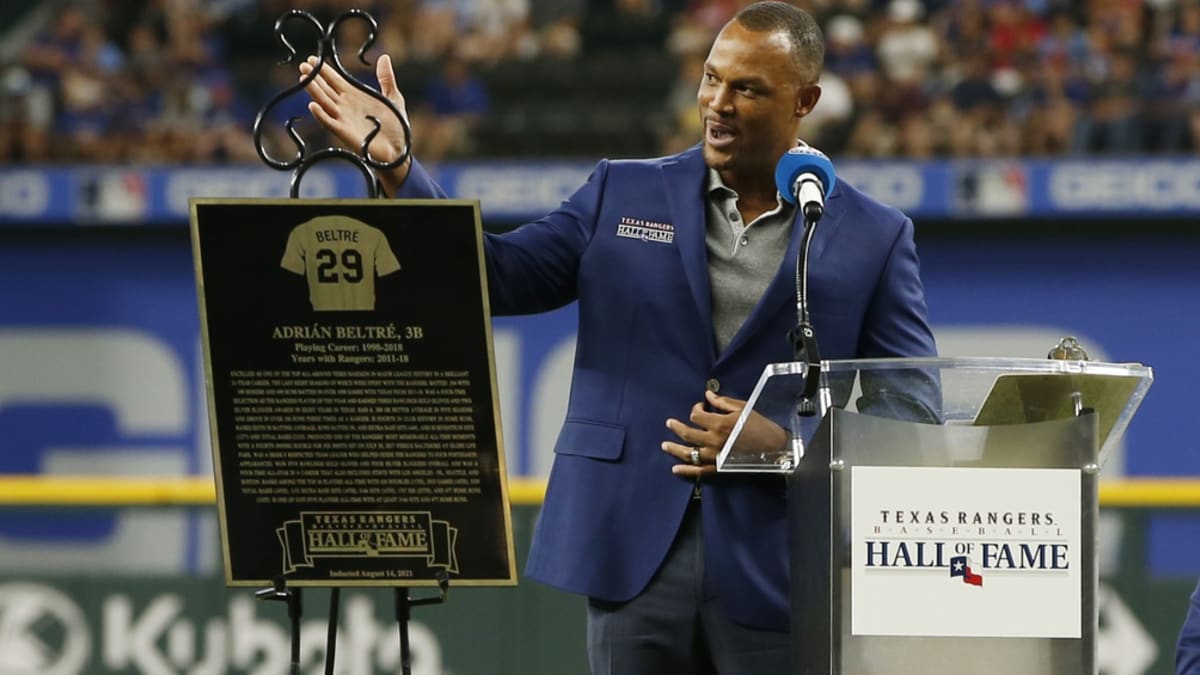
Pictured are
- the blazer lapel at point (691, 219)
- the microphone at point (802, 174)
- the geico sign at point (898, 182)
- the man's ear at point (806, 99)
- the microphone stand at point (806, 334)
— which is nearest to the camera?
the microphone stand at point (806, 334)

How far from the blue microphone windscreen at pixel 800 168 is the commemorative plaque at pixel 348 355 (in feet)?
1.69

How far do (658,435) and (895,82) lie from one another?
27.8 ft

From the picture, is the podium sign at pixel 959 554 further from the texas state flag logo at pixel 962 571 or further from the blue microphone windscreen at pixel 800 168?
the blue microphone windscreen at pixel 800 168

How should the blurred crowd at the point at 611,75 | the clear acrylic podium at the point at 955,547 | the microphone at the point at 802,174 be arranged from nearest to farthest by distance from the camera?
1. the clear acrylic podium at the point at 955,547
2. the microphone at the point at 802,174
3. the blurred crowd at the point at 611,75

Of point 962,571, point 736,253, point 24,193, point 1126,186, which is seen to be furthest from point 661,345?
point 24,193

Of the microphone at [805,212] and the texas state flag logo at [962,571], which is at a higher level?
the microphone at [805,212]

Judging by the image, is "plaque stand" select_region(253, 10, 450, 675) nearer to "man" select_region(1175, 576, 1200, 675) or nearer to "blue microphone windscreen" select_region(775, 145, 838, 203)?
"blue microphone windscreen" select_region(775, 145, 838, 203)

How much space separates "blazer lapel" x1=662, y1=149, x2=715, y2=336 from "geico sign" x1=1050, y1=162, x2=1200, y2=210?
6.97 meters

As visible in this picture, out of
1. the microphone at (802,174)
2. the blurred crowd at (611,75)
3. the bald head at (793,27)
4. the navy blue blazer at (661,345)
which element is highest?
the blurred crowd at (611,75)

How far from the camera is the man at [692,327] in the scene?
336 cm

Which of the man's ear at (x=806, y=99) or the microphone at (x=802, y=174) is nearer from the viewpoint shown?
the microphone at (x=802, y=174)

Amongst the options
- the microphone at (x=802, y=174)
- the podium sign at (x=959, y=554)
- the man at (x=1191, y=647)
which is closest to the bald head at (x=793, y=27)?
the microphone at (x=802, y=174)

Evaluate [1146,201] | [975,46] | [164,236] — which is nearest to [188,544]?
[164,236]

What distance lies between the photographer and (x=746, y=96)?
11.3 feet
